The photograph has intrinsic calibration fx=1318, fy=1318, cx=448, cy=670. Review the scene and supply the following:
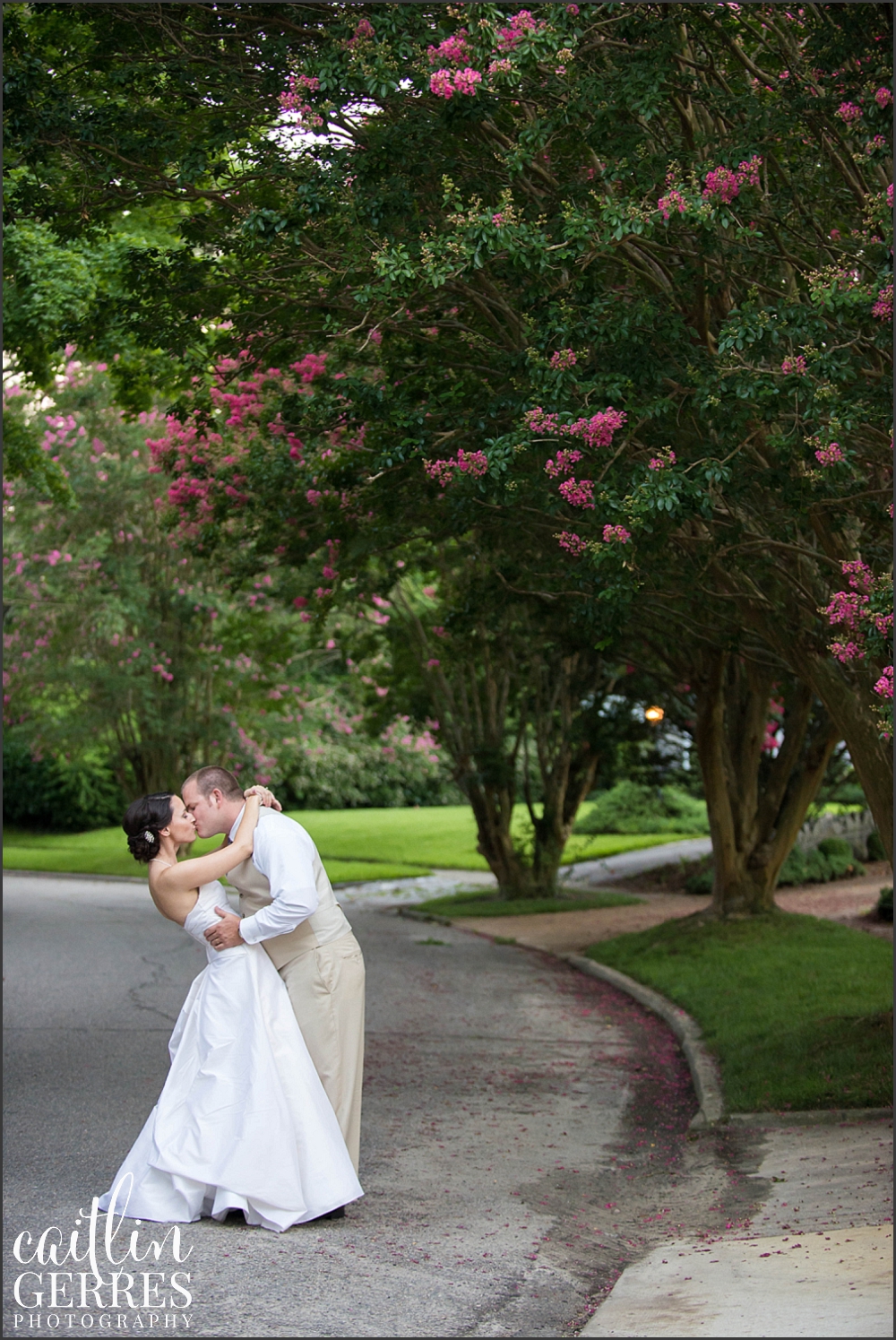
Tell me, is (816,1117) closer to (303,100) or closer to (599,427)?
(599,427)

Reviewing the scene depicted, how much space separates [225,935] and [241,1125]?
80cm

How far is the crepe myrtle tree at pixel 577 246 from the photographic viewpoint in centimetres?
641

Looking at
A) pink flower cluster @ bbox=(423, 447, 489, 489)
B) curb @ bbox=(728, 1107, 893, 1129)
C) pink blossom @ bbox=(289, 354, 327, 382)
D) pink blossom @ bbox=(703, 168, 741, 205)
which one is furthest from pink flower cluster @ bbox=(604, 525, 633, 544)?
pink blossom @ bbox=(289, 354, 327, 382)

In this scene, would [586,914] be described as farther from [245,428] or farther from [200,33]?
[200,33]

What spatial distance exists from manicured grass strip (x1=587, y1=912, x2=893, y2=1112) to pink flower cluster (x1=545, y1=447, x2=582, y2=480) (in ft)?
15.1

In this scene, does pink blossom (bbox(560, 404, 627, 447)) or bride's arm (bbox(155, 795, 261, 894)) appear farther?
pink blossom (bbox(560, 404, 627, 447))

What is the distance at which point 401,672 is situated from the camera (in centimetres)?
2212

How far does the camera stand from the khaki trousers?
5980mm

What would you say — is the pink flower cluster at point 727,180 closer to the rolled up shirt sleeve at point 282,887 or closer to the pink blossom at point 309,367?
the rolled up shirt sleeve at point 282,887

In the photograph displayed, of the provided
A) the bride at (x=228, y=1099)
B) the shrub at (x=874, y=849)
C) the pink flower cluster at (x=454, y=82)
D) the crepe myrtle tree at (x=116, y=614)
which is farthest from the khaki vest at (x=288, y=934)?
the shrub at (x=874, y=849)

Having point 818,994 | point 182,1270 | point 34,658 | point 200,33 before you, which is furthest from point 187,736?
point 182,1270

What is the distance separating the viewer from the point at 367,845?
35.1m

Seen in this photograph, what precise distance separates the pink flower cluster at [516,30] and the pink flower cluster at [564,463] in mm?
1885

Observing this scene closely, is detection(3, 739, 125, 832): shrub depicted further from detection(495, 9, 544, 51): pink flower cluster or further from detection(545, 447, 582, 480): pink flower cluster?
detection(495, 9, 544, 51): pink flower cluster
